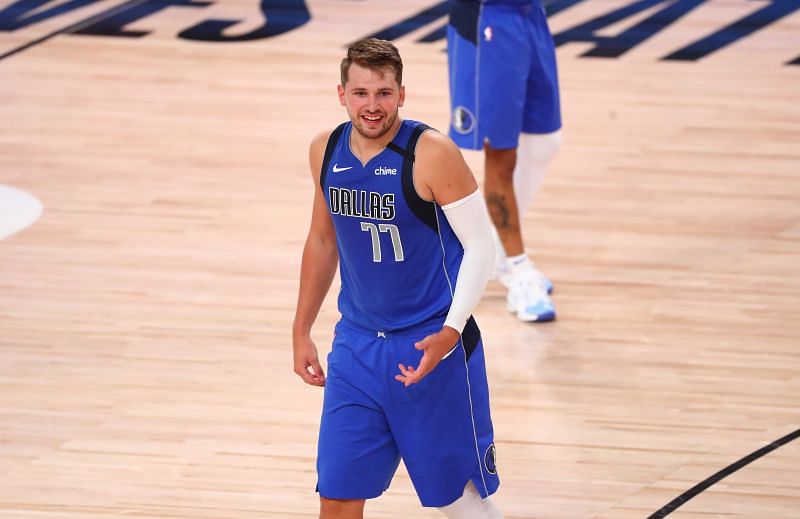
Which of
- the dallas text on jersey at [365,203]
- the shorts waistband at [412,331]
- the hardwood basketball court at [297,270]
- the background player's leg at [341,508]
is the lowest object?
the hardwood basketball court at [297,270]

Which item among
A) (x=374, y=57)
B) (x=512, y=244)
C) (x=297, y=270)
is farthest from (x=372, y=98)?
(x=297, y=270)

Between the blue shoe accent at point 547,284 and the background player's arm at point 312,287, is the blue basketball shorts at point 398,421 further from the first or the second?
the blue shoe accent at point 547,284

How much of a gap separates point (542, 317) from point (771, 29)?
5.47 metres

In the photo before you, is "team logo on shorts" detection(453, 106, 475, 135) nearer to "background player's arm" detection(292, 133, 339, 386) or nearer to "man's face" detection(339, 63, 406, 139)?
"background player's arm" detection(292, 133, 339, 386)

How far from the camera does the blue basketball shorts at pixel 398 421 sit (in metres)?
3.70

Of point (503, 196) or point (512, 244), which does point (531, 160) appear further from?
point (512, 244)

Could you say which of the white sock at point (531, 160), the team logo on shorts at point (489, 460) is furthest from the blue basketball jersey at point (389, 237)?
the white sock at point (531, 160)

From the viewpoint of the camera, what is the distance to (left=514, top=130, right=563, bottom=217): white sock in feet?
21.0

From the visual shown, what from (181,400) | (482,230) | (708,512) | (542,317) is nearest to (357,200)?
(482,230)

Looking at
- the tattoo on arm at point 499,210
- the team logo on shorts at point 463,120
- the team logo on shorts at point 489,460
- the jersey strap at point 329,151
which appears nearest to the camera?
the jersey strap at point 329,151

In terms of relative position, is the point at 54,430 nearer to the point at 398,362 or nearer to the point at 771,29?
the point at 398,362

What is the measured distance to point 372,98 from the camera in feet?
11.4

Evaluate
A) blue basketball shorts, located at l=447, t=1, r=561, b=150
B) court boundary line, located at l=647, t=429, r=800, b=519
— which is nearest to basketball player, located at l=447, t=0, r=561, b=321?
blue basketball shorts, located at l=447, t=1, r=561, b=150

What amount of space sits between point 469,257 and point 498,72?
2.66 meters
